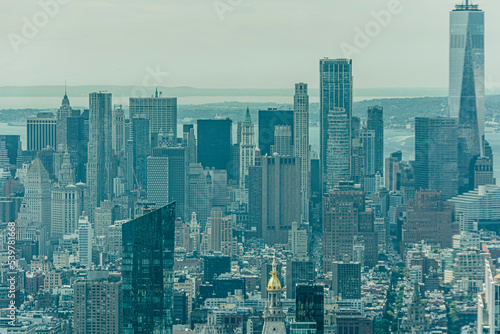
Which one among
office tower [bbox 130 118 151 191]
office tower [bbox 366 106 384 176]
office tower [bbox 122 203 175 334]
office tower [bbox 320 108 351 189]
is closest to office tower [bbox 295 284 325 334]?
office tower [bbox 122 203 175 334]

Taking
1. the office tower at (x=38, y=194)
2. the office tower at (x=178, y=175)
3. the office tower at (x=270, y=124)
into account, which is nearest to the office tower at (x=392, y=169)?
the office tower at (x=270, y=124)

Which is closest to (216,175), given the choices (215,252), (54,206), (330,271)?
(54,206)

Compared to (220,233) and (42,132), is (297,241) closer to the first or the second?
(220,233)

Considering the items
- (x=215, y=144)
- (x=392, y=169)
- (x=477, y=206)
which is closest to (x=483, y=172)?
(x=477, y=206)

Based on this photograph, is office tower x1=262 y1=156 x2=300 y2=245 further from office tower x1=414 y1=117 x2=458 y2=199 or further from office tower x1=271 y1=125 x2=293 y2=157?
office tower x1=414 y1=117 x2=458 y2=199

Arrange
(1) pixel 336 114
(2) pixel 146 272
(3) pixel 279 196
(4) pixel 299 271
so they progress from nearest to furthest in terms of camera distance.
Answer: (2) pixel 146 272
(4) pixel 299 271
(3) pixel 279 196
(1) pixel 336 114
